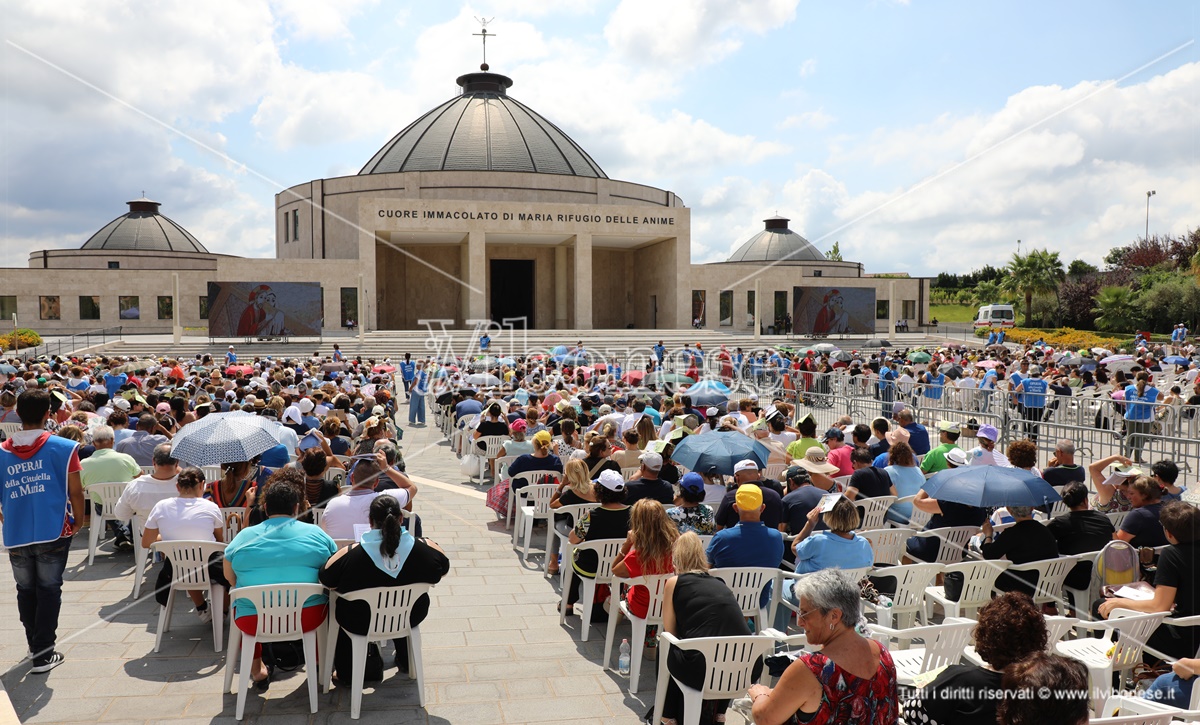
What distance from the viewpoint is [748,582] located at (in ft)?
16.6

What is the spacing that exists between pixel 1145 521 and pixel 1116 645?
1.63m

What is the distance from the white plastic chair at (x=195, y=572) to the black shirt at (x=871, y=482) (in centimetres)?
523

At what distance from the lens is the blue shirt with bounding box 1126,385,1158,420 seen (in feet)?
41.7

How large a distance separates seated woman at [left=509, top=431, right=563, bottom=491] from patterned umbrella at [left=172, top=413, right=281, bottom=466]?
264 cm

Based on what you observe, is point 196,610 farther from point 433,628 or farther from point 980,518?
point 980,518

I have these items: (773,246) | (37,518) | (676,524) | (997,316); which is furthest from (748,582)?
(773,246)

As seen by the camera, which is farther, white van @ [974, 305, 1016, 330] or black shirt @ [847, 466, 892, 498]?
white van @ [974, 305, 1016, 330]

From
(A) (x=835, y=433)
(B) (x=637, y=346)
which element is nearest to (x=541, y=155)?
(B) (x=637, y=346)

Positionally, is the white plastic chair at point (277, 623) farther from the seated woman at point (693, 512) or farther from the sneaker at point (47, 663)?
the seated woman at point (693, 512)

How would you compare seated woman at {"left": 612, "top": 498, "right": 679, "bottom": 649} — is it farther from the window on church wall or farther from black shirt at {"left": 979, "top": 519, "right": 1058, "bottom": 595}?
the window on church wall

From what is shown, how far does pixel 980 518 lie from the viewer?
634 cm

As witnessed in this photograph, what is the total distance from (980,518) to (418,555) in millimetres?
4513

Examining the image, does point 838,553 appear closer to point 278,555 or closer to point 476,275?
point 278,555

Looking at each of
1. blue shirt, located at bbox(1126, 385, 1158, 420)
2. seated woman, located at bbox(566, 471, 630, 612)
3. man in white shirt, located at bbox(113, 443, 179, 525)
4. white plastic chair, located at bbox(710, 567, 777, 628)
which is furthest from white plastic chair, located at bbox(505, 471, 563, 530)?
blue shirt, located at bbox(1126, 385, 1158, 420)
